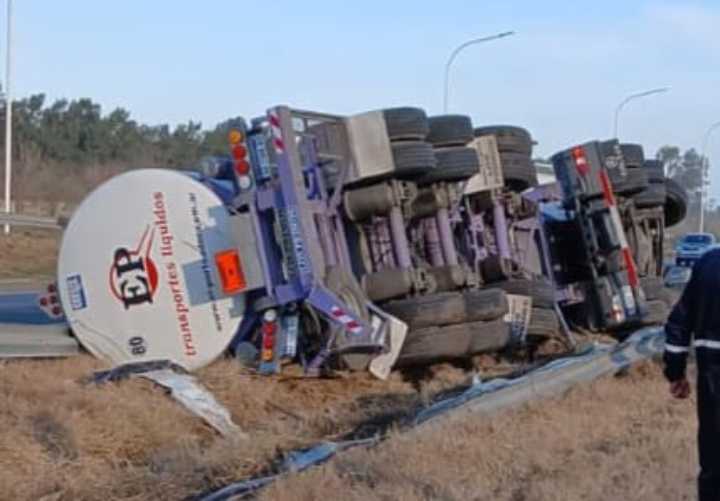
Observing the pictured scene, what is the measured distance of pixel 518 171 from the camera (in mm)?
12320

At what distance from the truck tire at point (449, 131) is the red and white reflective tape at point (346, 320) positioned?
195 centimetres

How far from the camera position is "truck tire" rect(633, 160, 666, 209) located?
540 inches

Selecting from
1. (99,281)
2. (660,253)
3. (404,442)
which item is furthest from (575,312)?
(404,442)

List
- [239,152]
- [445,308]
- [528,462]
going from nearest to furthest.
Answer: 1. [528,462]
2. [239,152]
3. [445,308]

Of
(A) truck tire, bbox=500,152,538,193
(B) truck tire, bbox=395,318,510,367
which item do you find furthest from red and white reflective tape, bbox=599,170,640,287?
(B) truck tire, bbox=395,318,510,367

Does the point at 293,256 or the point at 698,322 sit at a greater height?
the point at 293,256

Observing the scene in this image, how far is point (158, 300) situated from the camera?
33.3 ft

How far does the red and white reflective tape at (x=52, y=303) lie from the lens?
10688mm

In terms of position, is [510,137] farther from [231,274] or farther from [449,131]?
[231,274]

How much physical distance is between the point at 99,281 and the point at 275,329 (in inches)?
55.6

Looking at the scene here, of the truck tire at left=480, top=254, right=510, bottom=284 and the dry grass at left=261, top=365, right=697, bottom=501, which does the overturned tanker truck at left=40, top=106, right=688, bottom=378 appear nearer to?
the truck tire at left=480, top=254, right=510, bottom=284

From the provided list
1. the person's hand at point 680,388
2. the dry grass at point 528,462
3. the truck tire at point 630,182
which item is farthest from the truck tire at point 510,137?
the person's hand at point 680,388

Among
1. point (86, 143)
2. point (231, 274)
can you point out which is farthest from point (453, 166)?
point (86, 143)

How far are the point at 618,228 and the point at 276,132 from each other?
409cm
